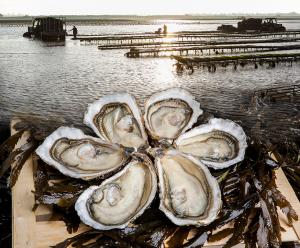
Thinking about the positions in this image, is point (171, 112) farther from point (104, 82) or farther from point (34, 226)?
point (104, 82)

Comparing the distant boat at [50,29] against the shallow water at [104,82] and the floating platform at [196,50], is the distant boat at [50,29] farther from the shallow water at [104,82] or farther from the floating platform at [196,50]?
the shallow water at [104,82]

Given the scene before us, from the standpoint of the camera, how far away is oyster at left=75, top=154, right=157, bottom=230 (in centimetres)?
236

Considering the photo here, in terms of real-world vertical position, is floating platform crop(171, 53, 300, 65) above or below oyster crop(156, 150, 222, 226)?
above

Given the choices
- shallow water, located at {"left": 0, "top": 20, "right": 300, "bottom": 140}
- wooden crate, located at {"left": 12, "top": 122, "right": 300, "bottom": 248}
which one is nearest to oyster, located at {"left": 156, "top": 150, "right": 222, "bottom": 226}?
wooden crate, located at {"left": 12, "top": 122, "right": 300, "bottom": 248}

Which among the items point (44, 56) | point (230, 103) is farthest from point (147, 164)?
point (44, 56)

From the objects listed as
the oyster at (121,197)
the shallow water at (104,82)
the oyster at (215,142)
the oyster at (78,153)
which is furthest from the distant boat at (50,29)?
the oyster at (121,197)

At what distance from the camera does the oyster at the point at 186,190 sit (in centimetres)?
237

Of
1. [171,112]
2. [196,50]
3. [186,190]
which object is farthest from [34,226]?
[196,50]

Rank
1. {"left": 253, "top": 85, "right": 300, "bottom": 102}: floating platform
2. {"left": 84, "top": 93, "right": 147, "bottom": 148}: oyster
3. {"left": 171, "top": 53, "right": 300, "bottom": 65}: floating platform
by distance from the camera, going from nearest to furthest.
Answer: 1. {"left": 84, "top": 93, "right": 147, "bottom": 148}: oyster
2. {"left": 253, "top": 85, "right": 300, "bottom": 102}: floating platform
3. {"left": 171, "top": 53, "right": 300, "bottom": 65}: floating platform

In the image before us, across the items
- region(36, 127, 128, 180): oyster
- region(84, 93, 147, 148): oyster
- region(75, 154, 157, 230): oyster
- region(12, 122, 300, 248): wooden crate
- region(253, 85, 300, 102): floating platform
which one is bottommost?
region(253, 85, 300, 102): floating platform

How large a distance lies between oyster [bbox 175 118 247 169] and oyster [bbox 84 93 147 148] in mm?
358

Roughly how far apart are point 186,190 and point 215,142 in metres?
Result: 0.59

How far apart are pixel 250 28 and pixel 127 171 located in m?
72.4

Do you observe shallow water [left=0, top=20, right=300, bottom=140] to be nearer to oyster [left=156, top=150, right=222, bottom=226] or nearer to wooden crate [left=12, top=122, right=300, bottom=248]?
wooden crate [left=12, top=122, right=300, bottom=248]
